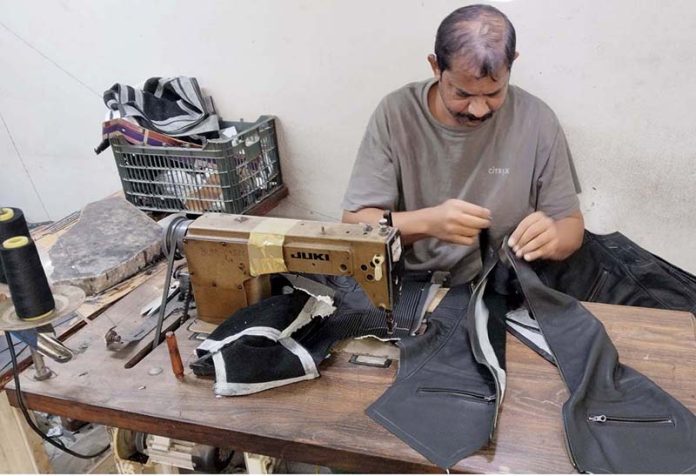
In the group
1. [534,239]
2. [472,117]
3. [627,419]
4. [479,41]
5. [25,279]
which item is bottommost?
[627,419]

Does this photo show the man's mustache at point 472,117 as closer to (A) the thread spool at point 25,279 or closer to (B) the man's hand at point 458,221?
A: (B) the man's hand at point 458,221

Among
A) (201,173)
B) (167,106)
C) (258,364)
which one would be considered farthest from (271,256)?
(167,106)

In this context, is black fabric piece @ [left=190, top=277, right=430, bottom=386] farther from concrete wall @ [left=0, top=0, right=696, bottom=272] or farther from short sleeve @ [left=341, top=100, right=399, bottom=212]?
concrete wall @ [left=0, top=0, right=696, bottom=272]

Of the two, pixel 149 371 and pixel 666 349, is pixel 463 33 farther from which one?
pixel 149 371

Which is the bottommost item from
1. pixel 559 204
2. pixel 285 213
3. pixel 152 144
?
pixel 285 213

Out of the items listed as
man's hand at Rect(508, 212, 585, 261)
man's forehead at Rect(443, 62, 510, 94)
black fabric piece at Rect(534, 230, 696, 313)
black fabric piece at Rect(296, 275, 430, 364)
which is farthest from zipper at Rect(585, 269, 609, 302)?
man's forehead at Rect(443, 62, 510, 94)

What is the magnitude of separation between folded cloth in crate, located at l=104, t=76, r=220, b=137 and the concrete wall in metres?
0.10

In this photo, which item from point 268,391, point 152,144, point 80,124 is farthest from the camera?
point 80,124

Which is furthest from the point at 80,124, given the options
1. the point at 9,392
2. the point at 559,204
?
the point at 559,204

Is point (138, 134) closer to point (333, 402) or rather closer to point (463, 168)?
point (463, 168)

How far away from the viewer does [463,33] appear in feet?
4.11

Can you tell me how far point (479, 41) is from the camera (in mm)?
1237

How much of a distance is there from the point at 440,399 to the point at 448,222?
451 millimetres

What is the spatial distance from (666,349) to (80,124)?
224 cm
